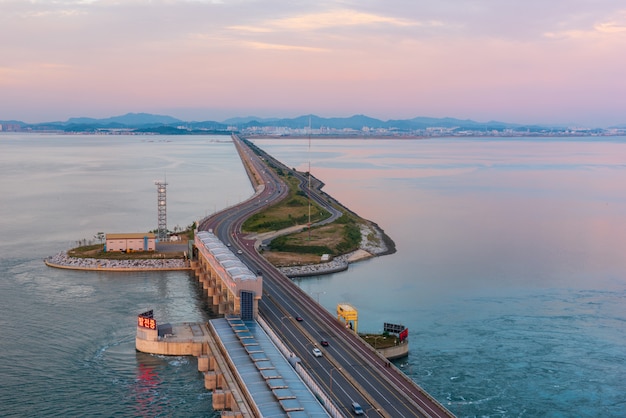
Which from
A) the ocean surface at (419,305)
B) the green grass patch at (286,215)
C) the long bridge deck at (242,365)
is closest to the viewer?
the long bridge deck at (242,365)

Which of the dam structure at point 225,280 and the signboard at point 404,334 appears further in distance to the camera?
the dam structure at point 225,280

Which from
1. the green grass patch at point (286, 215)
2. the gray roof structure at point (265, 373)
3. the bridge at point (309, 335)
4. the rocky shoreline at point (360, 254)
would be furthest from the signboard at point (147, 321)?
the green grass patch at point (286, 215)

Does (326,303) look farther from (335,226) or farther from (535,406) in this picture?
(335,226)

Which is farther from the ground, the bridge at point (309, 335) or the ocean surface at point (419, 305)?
the bridge at point (309, 335)

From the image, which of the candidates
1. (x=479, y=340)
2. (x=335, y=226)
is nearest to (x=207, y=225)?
(x=335, y=226)

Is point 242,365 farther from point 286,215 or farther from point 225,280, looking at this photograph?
point 286,215

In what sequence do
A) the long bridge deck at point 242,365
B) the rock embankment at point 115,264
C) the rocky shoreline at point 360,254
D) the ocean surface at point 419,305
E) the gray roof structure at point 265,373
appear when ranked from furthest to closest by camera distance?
1. the rocky shoreline at point 360,254
2. the rock embankment at point 115,264
3. the ocean surface at point 419,305
4. the long bridge deck at point 242,365
5. the gray roof structure at point 265,373

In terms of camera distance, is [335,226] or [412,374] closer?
[412,374]

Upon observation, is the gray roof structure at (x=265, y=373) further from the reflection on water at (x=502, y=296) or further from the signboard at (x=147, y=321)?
the reflection on water at (x=502, y=296)
